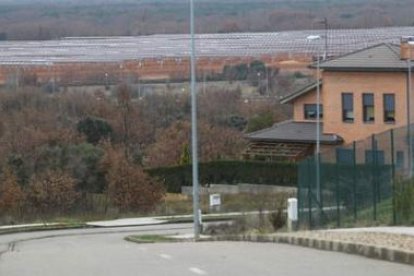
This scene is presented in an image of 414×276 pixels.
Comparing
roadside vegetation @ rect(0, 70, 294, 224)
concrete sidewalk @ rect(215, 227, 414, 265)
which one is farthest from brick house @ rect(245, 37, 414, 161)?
concrete sidewalk @ rect(215, 227, 414, 265)

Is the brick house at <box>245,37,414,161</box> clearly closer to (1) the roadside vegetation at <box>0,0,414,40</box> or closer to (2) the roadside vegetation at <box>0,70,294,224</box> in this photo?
(2) the roadside vegetation at <box>0,70,294,224</box>

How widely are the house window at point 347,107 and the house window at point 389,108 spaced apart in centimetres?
275

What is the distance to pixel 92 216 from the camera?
2576 inches

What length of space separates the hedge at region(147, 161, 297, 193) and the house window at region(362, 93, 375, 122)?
18.4ft

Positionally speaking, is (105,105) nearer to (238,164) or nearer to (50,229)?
(238,164)

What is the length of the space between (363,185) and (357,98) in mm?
38609

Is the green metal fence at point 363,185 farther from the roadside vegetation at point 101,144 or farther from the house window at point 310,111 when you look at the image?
the house window at point 310,111

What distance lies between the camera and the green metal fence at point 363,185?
26.0 m

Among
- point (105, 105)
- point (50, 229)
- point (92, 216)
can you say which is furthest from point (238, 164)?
point (105, 105)

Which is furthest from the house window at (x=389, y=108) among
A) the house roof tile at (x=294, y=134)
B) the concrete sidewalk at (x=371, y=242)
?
the concrete sidewalk at (x=371, y=242)

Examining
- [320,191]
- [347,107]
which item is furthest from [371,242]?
[347,107]

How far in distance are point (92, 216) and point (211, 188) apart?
11404 millimetres

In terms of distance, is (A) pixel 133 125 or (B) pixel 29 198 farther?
(A) pixel 133 125

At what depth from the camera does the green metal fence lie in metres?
26.0
